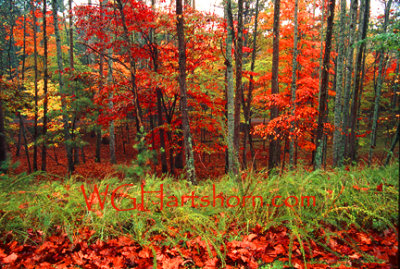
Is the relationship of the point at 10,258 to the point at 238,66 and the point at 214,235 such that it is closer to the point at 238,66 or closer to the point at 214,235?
the point at 214,235

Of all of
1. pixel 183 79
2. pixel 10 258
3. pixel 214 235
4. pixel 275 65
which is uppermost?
pixel 275 65

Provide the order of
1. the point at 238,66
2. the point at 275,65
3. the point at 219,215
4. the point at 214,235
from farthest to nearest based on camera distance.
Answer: the point at 275,65, the point at 238,66, the point at 219,215, the point at 214,235

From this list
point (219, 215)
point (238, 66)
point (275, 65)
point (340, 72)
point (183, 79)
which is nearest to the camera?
point (219, 215)

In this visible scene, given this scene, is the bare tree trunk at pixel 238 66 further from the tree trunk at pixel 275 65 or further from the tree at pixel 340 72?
the tree at pixel 340 72

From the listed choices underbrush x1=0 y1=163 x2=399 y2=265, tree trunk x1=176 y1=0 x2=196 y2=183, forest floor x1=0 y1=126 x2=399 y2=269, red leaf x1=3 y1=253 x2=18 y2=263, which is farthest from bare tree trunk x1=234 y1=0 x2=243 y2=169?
red leaf x1=3 y1=253 x2=18 y2=263

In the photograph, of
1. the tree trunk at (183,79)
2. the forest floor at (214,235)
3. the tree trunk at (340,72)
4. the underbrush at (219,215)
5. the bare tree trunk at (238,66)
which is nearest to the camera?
the forest floor at (214,235)

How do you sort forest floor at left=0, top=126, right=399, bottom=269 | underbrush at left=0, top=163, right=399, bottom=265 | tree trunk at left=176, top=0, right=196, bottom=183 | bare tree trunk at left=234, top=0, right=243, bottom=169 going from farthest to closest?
bare tree trunk at left=234, top=0, right=243, bottom=169
tree trunk at left=176, top=0, right=196, bottom=183
underbrush at left=0, top=163, right=399, bottom=265
forest floor at left=0, top=126, right=399, bottom=269

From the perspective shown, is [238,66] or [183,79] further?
[238,66]

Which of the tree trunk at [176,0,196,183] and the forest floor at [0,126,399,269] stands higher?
the tree trunk at [176,0,196,183]

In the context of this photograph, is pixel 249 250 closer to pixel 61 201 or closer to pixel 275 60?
pixel 61 201

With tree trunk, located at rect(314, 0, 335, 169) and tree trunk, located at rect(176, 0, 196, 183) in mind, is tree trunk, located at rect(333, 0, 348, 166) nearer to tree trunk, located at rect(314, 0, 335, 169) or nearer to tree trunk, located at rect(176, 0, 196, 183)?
tree trunk, located at rect(314, 0, 335, 169)

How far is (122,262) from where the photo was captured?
2.22m

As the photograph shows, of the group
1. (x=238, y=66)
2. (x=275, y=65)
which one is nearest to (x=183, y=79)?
(x=238, y=66)

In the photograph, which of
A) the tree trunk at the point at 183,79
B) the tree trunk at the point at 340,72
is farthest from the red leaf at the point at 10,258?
the tree trunk at the point at 340,72
